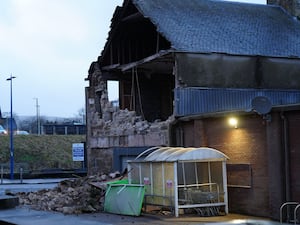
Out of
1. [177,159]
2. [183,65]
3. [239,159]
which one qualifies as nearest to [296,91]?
[183,65]

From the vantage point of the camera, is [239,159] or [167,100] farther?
[167,100]

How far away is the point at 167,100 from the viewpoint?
35250 mm

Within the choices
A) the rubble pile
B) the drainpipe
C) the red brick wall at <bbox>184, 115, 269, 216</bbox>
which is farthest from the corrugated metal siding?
the drainpipe

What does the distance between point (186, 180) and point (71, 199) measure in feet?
17.0

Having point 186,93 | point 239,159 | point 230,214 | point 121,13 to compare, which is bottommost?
point 230,214

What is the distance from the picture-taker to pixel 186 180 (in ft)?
64.4

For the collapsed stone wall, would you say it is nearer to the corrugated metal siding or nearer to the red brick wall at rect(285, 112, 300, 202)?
the corrugated metal siding

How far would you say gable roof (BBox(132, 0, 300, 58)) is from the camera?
2669 cm

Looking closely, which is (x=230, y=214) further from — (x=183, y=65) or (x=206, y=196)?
(x=183, y=65)

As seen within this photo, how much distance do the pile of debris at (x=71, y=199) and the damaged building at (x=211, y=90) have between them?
383cm

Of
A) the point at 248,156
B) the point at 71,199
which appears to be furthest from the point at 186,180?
the point at 71,199

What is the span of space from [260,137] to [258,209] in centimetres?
225

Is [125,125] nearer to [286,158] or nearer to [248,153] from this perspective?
[248,153]

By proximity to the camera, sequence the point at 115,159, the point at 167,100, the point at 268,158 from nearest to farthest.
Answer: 1. the point at 268,158
2. the point at 115,159
3. the point at 167,100
